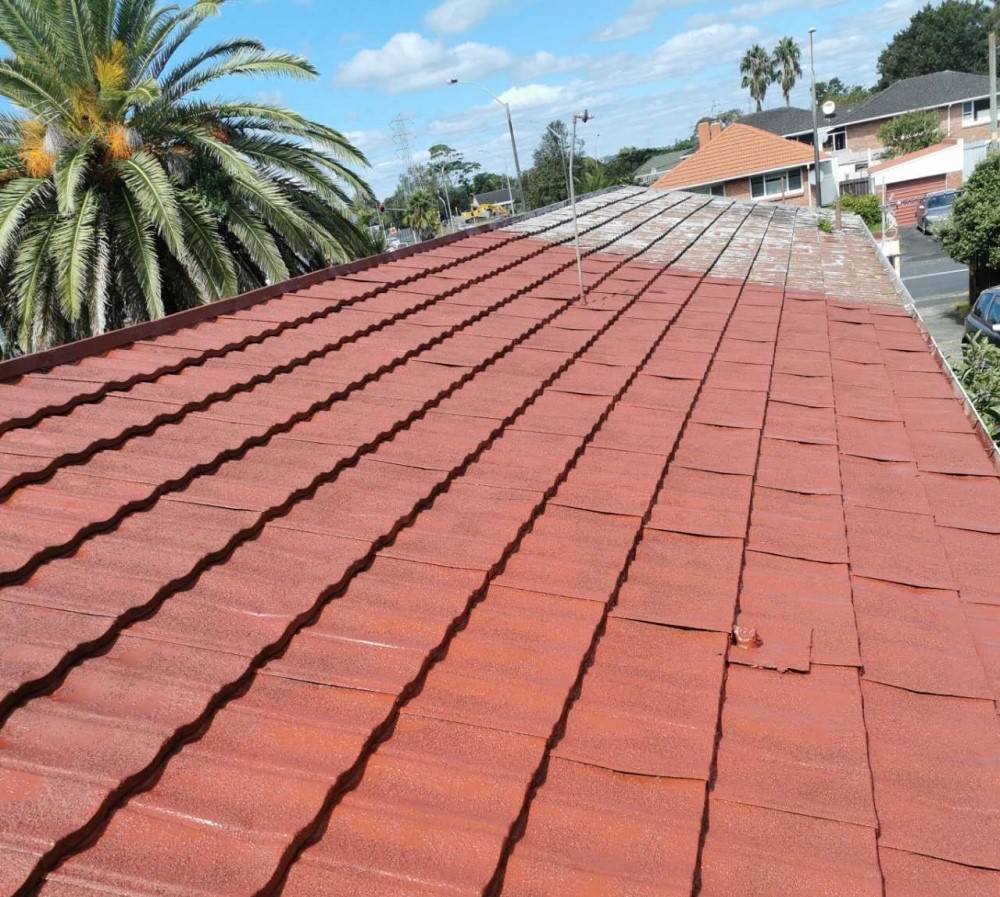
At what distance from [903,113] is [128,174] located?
71.3 m

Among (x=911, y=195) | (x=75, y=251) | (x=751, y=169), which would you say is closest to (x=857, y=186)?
(x=911, y=195)

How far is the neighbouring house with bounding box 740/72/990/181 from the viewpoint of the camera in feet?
220

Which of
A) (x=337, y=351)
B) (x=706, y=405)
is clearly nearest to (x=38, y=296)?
(x=337, y=351)

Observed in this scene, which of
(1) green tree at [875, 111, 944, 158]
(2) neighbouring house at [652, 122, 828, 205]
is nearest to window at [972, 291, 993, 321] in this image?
(2) neighbouring house at [652, 122, 828, 205]

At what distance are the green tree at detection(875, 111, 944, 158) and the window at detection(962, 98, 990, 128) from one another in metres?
3.56

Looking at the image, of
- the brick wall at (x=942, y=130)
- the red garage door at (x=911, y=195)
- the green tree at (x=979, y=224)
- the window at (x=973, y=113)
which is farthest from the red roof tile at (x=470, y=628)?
the window at (x=973, y=113)

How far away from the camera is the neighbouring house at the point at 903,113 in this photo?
67000 millimetres

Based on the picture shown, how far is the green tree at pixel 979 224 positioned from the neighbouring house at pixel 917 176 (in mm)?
25799

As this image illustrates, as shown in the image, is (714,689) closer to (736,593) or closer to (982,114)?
(736,593)

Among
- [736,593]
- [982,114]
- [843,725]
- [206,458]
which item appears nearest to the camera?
[843,725]

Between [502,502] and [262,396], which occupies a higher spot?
[262,396]

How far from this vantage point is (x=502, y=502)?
11.5ft

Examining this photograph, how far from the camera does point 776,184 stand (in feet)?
167

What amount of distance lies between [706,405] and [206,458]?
2.98m
